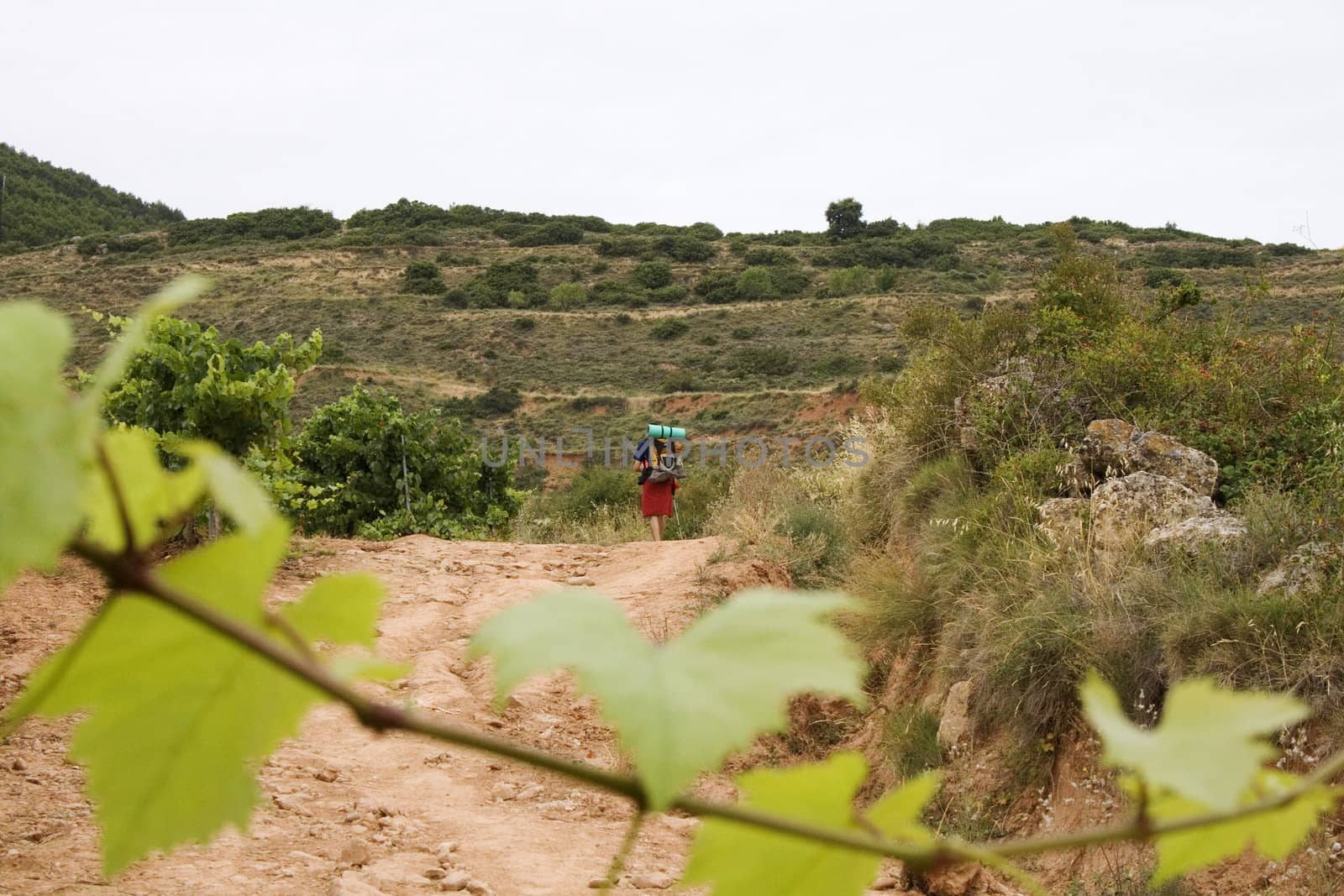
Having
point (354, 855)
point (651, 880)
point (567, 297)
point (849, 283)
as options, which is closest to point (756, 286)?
point (849, 283)

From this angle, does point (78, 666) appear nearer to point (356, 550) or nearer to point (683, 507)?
point (356, 550)

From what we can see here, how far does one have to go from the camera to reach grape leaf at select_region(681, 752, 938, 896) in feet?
0.95

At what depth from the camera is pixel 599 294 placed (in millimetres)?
36625

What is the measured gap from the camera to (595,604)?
0.30 metres

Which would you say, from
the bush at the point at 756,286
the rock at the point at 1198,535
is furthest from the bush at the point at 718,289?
the rock at the point at 1198,535

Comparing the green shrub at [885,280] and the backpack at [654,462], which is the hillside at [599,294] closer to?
the green shrub at [885,280]

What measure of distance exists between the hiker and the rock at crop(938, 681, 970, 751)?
528 centimetres

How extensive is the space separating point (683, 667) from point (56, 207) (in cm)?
5149

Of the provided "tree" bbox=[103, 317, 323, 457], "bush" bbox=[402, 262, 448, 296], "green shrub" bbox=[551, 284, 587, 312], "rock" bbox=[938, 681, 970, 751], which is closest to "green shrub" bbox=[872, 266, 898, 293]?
"green shrub" bbox=[551, 284, 587, 312]

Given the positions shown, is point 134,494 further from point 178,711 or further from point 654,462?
point 654,462

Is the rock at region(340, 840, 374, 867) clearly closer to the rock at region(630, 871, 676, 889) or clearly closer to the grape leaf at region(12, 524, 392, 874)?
the rock at region(630, 871, 676, 889)

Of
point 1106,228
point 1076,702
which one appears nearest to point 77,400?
point 1076,702

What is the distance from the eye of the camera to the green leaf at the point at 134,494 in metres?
0.23

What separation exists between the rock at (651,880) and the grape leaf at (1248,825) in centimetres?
336
